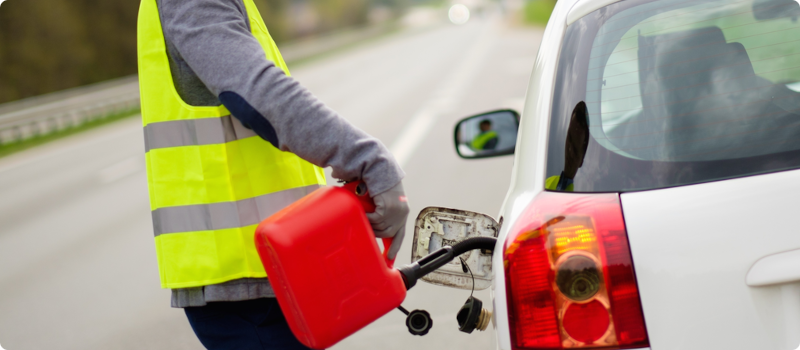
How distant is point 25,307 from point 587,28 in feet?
15.2

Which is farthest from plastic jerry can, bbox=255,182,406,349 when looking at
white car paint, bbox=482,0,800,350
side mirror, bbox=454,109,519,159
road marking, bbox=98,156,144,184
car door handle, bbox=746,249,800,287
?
road marking, bbox=98,156,144,184

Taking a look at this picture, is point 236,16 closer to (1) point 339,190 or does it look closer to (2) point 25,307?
(1) point 339,190

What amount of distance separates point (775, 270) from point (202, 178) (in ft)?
3.86

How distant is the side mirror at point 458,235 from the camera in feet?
6.28

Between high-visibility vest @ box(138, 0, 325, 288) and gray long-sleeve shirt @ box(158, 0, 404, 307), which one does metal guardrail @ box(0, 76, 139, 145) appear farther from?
gray long-sleeve shirt @ box(158, 0, 404, 307)

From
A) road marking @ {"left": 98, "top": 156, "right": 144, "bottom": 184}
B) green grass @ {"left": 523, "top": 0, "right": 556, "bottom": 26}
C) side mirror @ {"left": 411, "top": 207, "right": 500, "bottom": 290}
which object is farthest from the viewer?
green grass @ {"left": 523, "top": 0, "right": 556, "bottom": 26}


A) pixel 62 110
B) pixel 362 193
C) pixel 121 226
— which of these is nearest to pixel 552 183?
pixel 362 193

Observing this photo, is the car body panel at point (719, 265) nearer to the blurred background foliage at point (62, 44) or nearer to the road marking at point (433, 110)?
the road marking at point (433, 110)

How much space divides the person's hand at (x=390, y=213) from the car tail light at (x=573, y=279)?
265 millimetres

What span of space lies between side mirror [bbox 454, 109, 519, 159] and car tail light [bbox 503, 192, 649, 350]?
1340 mm

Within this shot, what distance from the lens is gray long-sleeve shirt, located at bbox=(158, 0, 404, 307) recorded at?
1.41m

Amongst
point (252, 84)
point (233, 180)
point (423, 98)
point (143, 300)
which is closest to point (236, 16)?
point (252, 84)

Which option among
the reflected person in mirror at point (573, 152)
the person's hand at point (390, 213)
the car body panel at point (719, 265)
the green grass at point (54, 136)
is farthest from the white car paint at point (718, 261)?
the green grass at point (54, 136)

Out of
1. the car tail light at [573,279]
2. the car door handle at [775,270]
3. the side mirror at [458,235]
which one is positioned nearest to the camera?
the car door handle at [775,270]
